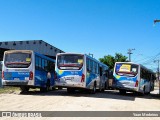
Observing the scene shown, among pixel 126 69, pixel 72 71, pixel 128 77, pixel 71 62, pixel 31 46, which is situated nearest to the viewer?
pixel 72 71

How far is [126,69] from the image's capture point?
26.7 m

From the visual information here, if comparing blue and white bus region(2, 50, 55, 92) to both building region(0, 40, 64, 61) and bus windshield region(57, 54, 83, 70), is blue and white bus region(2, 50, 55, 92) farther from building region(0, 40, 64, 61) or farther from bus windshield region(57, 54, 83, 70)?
building region(0, 40, 64, 61)

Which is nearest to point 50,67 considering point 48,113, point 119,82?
point 119,82

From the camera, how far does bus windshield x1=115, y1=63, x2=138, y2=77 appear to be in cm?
2630

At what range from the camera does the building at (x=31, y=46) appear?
42.7 meters

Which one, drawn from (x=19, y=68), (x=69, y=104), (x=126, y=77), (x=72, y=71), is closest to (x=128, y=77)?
(x=126, y=77)

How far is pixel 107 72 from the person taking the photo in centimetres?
3375

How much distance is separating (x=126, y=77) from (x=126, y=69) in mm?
687

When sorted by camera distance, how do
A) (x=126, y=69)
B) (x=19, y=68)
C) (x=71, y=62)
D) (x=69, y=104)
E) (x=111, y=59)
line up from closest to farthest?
(x=69, y=104) < (x=19, y=68) < (x=71, y=62) < (x=126, y=69) < (x=111, y=59)

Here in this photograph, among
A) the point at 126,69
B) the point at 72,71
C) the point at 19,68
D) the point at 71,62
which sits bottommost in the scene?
the point at 72,71

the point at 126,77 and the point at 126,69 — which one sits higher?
the point at 126,69

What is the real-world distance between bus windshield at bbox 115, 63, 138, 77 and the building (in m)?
16.9

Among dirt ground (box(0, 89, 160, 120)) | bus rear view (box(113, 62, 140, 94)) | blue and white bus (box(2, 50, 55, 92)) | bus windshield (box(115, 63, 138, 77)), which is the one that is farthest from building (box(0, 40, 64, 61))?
dirt ground (box(0, 89, 160, 120))

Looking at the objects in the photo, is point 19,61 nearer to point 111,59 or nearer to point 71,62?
point 71,62
